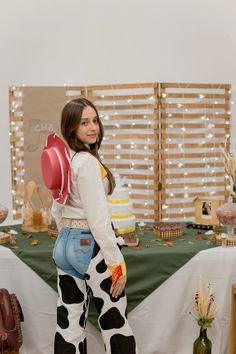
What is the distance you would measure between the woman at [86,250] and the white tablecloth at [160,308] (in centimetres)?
48

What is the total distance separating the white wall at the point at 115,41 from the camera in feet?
14.6

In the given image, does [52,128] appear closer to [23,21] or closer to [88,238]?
[23,21]

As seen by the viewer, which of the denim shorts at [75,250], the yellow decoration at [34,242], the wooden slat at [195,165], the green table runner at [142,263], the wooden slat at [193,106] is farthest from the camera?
the wooden slat at [195,165]

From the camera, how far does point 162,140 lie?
409 centimetres

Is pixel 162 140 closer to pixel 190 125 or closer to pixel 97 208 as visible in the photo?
pixel 190 125

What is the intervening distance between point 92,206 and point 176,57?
3.06m

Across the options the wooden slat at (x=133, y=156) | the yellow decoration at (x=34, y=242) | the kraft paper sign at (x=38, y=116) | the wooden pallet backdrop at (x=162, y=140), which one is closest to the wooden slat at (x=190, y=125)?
the wooden pallet backdrop at (x=162, y=140)

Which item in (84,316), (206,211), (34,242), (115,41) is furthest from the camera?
(115,41)

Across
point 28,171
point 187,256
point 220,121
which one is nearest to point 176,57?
point 220,121

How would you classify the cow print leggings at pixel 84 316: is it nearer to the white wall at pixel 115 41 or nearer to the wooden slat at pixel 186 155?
the wooden slat at pixel 186 155

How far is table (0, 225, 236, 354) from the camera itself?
251 cm

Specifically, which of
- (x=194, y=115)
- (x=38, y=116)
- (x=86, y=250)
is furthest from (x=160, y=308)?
(x=38, y=116)

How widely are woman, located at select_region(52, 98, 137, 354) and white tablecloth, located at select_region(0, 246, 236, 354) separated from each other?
0.48 m

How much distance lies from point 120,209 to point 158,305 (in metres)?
0.61
